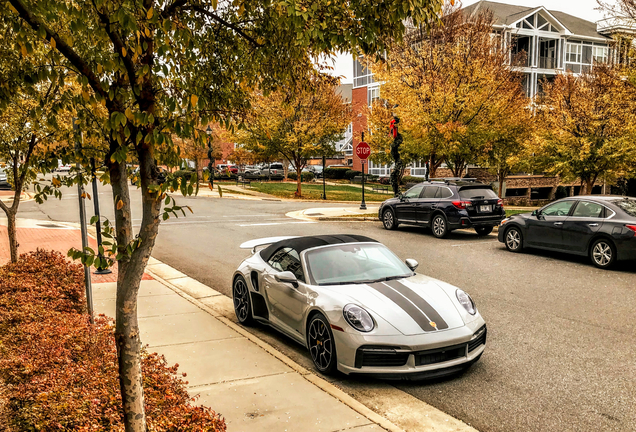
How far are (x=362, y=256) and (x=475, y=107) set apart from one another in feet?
64.5

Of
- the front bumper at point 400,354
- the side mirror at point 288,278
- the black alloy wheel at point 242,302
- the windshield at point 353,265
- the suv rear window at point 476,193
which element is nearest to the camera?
the front bumper at point 400,354

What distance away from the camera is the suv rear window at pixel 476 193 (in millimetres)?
16359

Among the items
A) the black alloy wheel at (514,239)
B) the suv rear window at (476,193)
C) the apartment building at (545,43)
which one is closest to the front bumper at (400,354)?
the black alloy wheel at (514,239)

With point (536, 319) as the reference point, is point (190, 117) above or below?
above

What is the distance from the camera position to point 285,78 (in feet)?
20.6

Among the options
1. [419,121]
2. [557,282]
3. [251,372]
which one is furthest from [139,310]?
[419,121]

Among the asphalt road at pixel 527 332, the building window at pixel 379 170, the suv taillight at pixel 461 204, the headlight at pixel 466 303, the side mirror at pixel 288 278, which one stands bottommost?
the asphalt road at pixel 527 332

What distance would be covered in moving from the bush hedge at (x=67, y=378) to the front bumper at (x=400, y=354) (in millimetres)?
1562

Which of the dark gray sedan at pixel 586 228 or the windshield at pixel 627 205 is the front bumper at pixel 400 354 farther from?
the windshield at pixel 627 205

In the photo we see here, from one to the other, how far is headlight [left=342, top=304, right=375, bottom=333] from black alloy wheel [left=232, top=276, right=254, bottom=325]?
7.72ft

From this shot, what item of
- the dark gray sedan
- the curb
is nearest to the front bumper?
the curb

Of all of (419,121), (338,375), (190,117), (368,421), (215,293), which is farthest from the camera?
(419,121)

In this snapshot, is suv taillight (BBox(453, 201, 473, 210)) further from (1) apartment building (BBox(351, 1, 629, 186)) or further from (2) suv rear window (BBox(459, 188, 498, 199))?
(1) apartment building (BBox(351, 1, 629, 186))

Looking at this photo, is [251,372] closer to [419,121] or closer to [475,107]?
[419,121]
